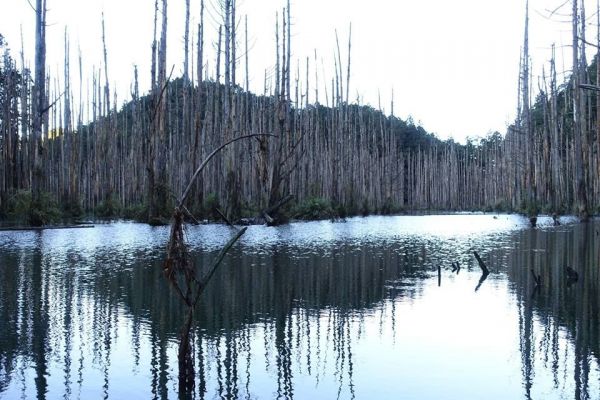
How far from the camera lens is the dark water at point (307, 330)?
14.1 ft

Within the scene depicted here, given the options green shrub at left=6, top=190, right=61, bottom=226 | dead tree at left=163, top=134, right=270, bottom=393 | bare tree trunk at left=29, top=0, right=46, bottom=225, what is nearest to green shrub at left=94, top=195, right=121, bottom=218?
green shrub at left=6, top=190, right=61, bottom=226

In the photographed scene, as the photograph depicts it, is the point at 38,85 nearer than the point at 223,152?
Yes

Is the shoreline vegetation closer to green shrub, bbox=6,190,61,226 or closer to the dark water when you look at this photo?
green shrub, bbox=6,190,61,226

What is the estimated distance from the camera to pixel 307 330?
19.3 feet

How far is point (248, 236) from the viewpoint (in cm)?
1744

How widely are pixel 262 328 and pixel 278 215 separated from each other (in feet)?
57.0

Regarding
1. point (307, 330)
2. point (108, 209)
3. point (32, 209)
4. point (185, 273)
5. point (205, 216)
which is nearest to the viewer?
point (185, 273)

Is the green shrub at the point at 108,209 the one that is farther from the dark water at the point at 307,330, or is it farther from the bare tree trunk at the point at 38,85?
the dark water at the point at 307,330

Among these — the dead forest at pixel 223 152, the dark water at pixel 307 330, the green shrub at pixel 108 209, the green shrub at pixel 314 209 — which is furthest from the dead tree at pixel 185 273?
the green shrub at pixel 108 209

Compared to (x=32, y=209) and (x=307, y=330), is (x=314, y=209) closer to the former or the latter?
(x=32, y=209)

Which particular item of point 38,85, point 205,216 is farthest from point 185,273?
point 205,216

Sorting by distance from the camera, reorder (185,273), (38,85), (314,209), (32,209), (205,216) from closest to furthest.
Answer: (185,273) → (38,85) → (32,209) → (205,216) → (314,209)

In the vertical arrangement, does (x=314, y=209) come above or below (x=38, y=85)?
below

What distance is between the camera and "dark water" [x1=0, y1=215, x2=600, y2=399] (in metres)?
4.29
